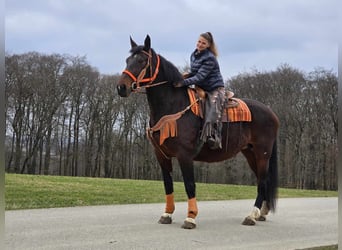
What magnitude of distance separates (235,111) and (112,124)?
42.4 meters

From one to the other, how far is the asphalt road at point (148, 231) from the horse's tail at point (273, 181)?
14.6 inches

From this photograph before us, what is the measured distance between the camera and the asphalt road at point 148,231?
5.34 metres

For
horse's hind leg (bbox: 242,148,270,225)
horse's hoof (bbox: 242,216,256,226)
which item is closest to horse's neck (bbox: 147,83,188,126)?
horse's hind leg (bbox: 242,148,270,225)

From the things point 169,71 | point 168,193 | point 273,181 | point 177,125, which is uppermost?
point 169,71

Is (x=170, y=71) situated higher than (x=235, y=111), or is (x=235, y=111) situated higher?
(x=170, y=71)

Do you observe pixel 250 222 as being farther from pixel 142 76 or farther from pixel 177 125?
pixel 142 76

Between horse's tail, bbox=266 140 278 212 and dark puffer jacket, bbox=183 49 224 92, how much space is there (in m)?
2.01

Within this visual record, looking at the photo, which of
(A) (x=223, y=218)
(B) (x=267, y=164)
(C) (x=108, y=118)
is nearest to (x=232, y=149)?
(B) (x=267, y=164)

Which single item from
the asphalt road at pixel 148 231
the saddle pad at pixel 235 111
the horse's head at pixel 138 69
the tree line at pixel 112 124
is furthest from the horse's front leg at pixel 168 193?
the tree line at pixel 112 124

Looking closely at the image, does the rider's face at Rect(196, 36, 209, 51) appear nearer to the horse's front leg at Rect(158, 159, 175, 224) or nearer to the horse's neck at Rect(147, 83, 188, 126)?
the horse's neck at Rect(147, 83, 188, 126)

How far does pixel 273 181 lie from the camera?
320 inches

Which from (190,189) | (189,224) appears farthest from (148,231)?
(190,189)

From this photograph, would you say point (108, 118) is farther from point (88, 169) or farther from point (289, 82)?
point (289, 82)

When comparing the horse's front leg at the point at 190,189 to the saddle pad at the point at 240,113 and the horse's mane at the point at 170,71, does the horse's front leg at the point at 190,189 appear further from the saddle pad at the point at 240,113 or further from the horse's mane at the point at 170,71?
the horse's mane at the point at 170,71
